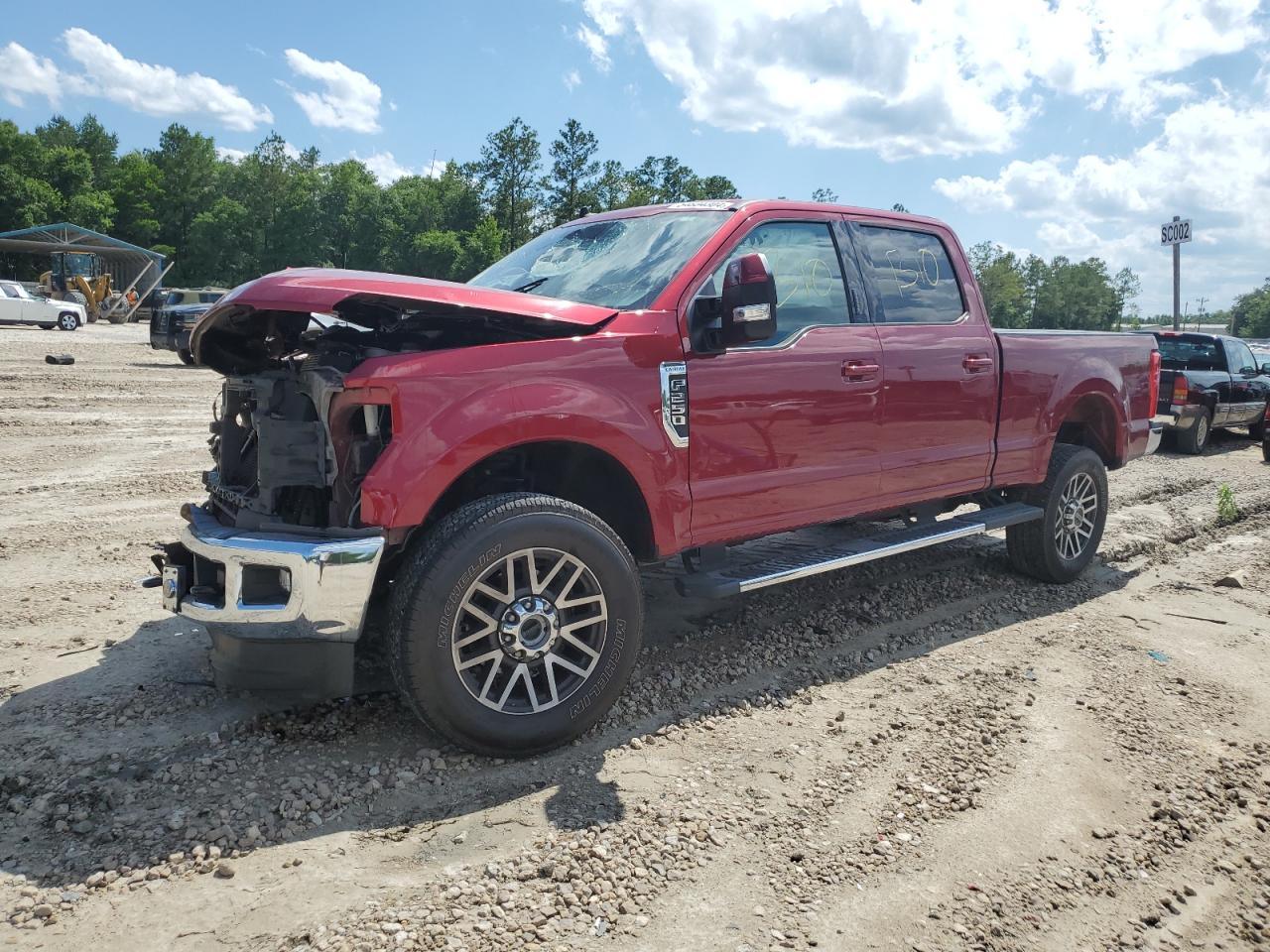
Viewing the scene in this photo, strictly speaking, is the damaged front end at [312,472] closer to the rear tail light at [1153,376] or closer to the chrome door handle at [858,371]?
the chrome door handle at [858,371]

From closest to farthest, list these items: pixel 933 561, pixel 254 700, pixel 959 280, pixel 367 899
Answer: pixel 367 899, pixel 254 700, pixel 959 280, pixel 933 561

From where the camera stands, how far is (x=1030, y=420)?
5562 millimetres

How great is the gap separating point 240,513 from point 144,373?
15.6 metres

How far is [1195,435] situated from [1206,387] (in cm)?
73

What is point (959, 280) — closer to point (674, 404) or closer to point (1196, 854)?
point (674, 404)

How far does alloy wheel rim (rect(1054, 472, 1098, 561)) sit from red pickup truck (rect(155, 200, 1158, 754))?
1.13m

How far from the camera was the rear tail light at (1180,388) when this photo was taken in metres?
12.4

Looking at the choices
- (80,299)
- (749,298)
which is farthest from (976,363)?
(80,299)

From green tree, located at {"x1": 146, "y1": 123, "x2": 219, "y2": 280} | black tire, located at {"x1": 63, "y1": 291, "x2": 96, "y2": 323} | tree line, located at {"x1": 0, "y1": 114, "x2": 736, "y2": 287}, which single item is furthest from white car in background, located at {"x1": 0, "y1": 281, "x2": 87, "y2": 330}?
green tree, located at {"x1": 146, "y1": 123, "x2": 219, "y2": 280}

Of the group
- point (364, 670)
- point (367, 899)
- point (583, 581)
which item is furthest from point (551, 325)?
point (367, 899)

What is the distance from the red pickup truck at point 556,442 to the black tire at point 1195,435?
9484 millimetres

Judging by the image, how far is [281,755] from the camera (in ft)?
11.3

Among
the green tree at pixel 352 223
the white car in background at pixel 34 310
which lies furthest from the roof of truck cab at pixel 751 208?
the green tree at pixel 352 223

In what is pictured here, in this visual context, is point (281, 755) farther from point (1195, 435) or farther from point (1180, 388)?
point (1195, 435)
